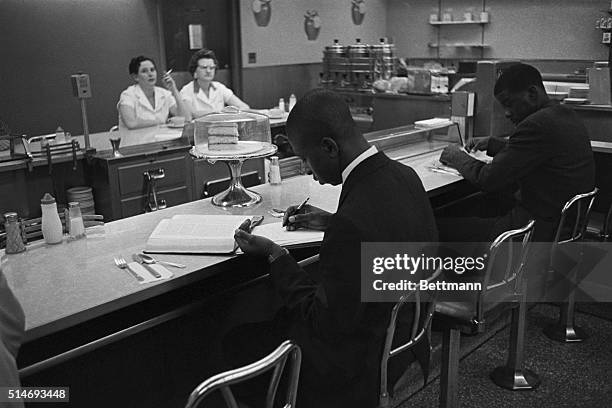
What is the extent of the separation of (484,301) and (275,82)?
243 inches

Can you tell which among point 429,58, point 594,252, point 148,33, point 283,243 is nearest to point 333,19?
point 429,58

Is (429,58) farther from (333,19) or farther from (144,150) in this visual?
(144,150)

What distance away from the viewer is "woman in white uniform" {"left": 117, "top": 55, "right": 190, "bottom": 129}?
517 cm

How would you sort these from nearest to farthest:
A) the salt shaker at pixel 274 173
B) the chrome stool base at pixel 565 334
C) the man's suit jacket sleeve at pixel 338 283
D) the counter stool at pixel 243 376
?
the counter stool at pixel 243 376, the man's suit jacket sleeve at pixel 338 283, the salt shaker at pixel 274 173, the chrome stool base at pixel 565 334

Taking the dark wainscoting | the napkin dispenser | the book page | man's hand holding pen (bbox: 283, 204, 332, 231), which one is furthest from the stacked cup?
the dark wainscoting

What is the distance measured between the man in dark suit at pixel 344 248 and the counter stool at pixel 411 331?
0.02 metres

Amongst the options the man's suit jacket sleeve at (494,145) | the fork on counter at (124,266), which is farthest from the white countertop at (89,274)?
the man's suit jacket sleeve at (494,145)

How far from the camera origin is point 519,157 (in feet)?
8.72

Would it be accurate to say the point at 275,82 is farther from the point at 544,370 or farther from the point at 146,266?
the point at 146,266

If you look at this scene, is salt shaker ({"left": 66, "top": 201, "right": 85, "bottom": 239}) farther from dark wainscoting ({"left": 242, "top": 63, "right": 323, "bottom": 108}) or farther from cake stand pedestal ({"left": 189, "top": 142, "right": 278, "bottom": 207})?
dark wainscoting ({"left": 242, "top": 63, "right": 323, "bottom": 108})

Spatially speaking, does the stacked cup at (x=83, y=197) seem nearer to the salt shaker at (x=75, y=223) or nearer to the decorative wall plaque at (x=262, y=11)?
the salt shaker at (x=75, y=223)

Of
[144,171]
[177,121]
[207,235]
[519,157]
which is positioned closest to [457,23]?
[177,121]

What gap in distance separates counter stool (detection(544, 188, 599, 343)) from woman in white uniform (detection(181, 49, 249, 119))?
3661 millimetres

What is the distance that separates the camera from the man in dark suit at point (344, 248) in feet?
5.11
